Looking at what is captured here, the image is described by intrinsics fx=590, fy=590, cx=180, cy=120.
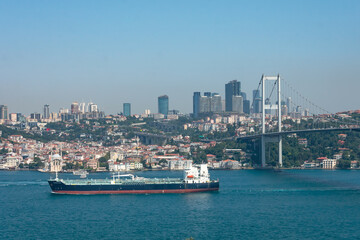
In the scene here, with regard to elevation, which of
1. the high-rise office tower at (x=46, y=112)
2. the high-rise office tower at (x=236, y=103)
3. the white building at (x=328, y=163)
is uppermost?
the high-rise office tower at (x=236, y=103)

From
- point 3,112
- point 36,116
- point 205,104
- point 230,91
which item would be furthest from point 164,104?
point 3,112

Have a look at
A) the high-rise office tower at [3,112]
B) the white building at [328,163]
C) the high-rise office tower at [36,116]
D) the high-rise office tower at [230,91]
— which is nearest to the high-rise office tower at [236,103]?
the high-rise office tower at [230,91]

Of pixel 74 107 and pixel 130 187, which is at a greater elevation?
pixel 74 107

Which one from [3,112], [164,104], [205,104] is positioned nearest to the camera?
[3,112]

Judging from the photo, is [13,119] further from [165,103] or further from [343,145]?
[343,145]

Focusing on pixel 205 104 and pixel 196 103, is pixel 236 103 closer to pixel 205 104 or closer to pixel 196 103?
pixel 205 104

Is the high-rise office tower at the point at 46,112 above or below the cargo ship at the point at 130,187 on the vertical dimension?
above

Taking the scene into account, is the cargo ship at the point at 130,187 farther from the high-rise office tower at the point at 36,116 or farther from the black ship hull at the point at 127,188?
the high-rise office tower at the point at 36,116
